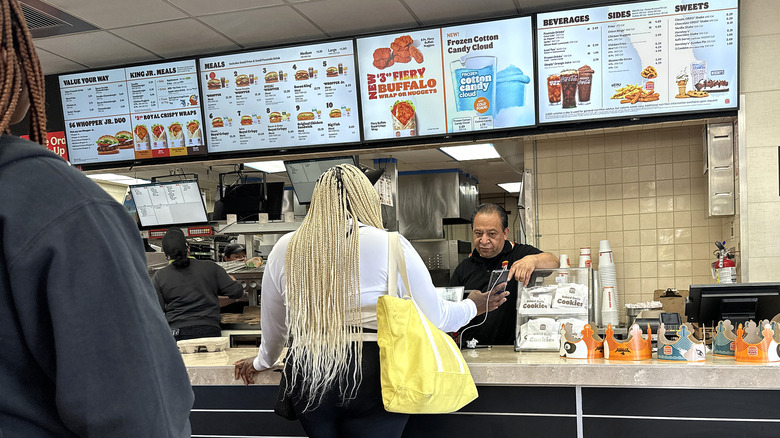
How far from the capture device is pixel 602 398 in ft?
8.19

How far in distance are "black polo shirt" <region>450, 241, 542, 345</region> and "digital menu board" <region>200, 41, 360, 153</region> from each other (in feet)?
4.43

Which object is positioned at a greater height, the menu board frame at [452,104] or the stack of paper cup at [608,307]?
the menu board frame at [452,104]

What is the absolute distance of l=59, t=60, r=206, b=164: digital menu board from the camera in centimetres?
491

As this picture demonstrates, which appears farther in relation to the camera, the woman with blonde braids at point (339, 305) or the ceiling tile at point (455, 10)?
the ceiling tile at point (455, 10)

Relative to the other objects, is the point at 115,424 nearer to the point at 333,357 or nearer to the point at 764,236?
the point at 333,357

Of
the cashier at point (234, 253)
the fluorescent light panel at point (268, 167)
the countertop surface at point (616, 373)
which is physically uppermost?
the fluorescent light panel at point (268, 167)

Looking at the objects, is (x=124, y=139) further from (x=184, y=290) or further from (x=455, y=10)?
(x=455, y=10)

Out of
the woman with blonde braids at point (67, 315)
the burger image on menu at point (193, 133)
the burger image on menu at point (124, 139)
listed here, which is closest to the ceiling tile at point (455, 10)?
the burger image on menu at point (193, 133)

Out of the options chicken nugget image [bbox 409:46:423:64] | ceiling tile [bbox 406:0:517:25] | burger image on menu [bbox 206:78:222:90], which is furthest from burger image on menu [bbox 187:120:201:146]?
ceiling tile [bbox 406:0:517:25]

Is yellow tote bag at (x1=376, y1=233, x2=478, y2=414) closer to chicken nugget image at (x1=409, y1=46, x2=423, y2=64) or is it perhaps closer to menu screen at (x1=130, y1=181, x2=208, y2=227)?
chicken nugget image at (x1=409, y1=46, x2=423, y2=64)

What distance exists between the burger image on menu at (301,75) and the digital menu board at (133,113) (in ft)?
2.57

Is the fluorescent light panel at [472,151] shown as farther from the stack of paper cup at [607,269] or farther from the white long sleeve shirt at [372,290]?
the white long sleeve shirt at [372,290]

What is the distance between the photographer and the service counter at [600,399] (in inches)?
93.4

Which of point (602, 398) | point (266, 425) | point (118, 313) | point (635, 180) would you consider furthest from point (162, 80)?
point (118, 313)
